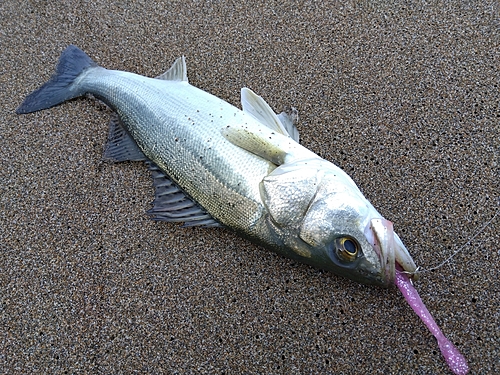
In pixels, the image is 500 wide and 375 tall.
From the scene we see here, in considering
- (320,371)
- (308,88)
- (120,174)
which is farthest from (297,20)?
(320,371)

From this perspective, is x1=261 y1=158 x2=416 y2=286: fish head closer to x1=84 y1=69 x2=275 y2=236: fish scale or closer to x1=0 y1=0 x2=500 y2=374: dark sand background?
x1=84 y1=69 x2=275 y2=236: fish scale

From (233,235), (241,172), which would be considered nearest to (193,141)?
(241,172)

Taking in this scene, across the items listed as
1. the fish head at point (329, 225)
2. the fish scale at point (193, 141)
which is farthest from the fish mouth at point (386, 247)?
the fish scale at point (193, 141)

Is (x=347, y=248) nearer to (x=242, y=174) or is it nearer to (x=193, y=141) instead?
(x=242, y=174)

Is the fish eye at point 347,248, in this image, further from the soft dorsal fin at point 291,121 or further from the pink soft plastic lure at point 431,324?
the soft dorsal fin at point 291,121

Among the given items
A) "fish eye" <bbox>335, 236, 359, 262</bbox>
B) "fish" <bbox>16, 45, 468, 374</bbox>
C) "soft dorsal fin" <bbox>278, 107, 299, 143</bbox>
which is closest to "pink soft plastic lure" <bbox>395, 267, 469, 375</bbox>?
"fish" <bbox>16, 45, 468, 374</bbox>
